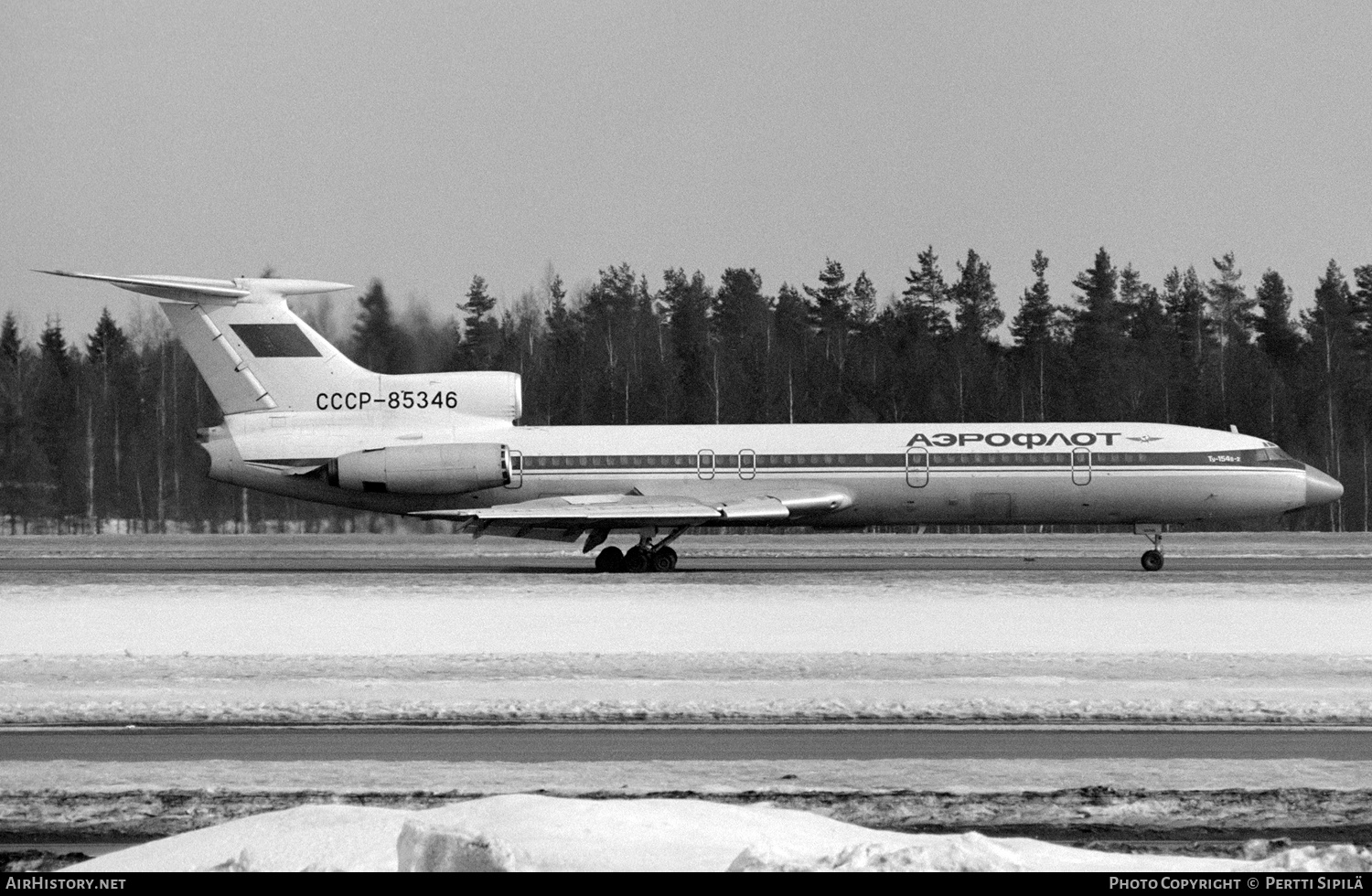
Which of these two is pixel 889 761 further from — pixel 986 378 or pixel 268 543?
pixel 986 378

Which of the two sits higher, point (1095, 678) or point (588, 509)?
point (588, 509)

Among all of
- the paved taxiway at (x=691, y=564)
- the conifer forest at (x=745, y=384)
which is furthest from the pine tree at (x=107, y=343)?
the paved taxiway at (x=691, y=564)

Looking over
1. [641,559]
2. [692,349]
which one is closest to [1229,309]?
[692,349]

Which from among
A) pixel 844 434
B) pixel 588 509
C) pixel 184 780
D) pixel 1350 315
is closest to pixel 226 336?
pixel 588 509

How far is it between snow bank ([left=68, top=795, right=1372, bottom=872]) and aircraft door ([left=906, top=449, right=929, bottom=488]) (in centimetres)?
2336

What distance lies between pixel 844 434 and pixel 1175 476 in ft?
22.2

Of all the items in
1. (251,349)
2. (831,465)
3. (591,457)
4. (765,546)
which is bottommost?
(765,546)

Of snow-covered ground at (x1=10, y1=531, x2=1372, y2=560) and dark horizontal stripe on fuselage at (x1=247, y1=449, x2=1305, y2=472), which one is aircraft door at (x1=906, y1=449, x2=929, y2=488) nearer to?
dark horizontal stripe on fuselage at (x1=247, y1=449, x2=1305, y2=472)

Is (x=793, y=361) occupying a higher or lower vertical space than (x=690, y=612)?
higher

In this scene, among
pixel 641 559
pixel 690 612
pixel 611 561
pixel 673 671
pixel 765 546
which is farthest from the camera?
pixel 765 546

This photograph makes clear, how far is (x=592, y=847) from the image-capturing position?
6504mm

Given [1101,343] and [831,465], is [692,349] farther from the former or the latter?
[831,465]

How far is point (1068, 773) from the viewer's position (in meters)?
9.87

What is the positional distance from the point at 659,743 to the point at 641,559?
18450mm
